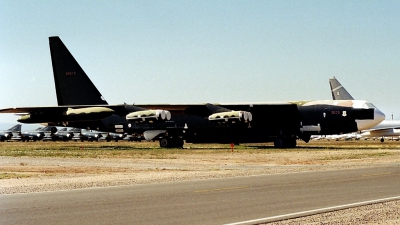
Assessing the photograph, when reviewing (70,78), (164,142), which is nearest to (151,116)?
(164,142)

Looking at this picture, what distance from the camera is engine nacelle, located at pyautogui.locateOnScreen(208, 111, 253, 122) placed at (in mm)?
49312

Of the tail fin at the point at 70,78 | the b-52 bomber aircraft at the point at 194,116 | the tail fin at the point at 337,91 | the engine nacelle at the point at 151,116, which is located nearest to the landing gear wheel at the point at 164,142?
the b-52 bomber aircraft at the point at 194,116

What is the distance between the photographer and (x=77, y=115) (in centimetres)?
5166

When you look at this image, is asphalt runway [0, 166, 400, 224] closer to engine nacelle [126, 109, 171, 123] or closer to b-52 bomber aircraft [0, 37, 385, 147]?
engine nacelle [126, 109, 171, 123]

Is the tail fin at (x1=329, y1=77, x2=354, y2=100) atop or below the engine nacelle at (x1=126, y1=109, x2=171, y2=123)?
atop

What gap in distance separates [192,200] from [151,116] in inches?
1387

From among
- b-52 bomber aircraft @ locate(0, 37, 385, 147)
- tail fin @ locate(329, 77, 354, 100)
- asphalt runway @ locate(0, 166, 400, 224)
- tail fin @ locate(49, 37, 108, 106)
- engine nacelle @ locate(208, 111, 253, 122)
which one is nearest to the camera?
asphalt runway @ locate(0, 166, 400, 224)

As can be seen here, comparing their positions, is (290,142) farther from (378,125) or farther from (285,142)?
(378,125)

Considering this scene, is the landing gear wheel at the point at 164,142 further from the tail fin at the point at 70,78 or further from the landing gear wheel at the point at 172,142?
the tail fin at the point at 70,78

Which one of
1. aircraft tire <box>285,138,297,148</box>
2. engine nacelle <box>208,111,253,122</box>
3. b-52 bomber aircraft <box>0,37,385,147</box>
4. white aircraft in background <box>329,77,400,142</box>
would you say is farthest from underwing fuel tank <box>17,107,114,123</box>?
white aircraft in background <box>329,77,400,142</box>

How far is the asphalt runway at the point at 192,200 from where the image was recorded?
38.3 feet

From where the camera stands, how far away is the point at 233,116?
49.5 metres

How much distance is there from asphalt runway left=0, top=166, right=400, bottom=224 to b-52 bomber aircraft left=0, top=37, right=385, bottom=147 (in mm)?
30568

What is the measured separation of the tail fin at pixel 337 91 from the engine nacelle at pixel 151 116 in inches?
2438
